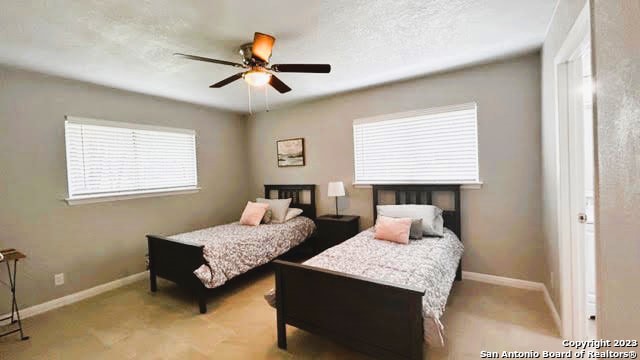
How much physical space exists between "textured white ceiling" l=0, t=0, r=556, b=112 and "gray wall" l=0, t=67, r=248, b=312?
321mm

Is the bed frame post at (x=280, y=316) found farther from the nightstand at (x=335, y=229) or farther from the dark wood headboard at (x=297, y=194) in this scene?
the dark wood headboard at (x=297, y=194)

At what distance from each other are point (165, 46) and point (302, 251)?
3.18 metres

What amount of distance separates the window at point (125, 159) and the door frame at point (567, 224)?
4.46 metres

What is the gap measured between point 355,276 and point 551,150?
2.02 meters

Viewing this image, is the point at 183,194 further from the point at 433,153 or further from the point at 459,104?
the point at 459,104

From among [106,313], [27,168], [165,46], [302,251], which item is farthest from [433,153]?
[27,168]

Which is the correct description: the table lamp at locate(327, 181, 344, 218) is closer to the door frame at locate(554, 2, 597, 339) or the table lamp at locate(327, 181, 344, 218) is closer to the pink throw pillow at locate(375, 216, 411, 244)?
the pink throw pillow at locate(375, 216, 411, 244)

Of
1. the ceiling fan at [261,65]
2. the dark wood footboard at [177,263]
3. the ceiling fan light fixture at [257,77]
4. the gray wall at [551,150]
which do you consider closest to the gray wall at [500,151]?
the gray wall at [551,150]

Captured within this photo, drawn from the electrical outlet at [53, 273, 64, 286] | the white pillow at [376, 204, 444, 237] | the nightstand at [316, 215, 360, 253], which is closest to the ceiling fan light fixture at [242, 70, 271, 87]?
the white pillow at [376, 204, 444, 237]


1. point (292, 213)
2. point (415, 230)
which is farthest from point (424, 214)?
point (292, 213)

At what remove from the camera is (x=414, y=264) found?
2.26 meters

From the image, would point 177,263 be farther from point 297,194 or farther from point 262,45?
point 262,45

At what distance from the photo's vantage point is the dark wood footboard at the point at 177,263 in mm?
2838

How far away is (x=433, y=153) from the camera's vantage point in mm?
3465
